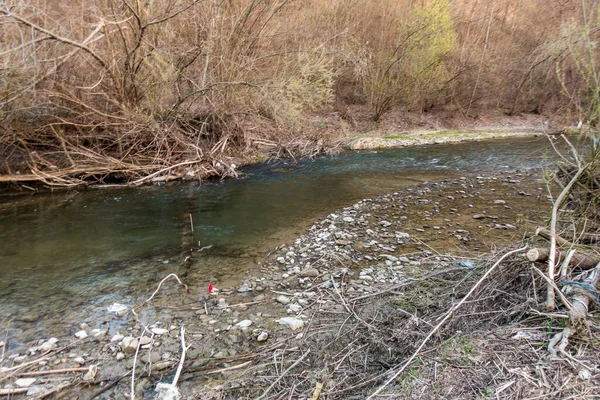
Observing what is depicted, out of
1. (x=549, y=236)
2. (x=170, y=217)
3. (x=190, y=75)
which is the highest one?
(x=190, y=75)

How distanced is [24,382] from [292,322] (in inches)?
97.0

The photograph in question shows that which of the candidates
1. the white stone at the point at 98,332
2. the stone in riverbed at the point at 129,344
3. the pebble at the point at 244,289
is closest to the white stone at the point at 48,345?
the white stone at the point at 98,332

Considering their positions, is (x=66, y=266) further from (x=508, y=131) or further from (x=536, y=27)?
(x=536, y=27)

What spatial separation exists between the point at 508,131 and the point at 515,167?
337 inches

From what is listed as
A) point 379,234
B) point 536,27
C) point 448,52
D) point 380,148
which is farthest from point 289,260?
point 536,27

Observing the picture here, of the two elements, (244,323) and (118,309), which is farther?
(118,309)

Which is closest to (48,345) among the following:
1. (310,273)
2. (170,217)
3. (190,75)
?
(310,273)

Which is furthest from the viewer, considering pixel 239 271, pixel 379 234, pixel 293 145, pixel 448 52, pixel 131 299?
pixel 448 52

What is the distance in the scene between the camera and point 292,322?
388 cm

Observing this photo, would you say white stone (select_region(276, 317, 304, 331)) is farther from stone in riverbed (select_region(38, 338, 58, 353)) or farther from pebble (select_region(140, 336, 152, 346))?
stone in riverbed (select_region(38, 338, 58, 353))

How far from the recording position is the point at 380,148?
15.3m

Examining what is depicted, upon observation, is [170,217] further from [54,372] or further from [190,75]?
[190,75]

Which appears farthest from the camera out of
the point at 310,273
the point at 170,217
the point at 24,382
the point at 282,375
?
the point at 170,217

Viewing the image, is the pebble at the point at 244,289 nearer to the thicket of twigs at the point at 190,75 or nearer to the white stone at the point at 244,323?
the white stone at the point at 244,323
